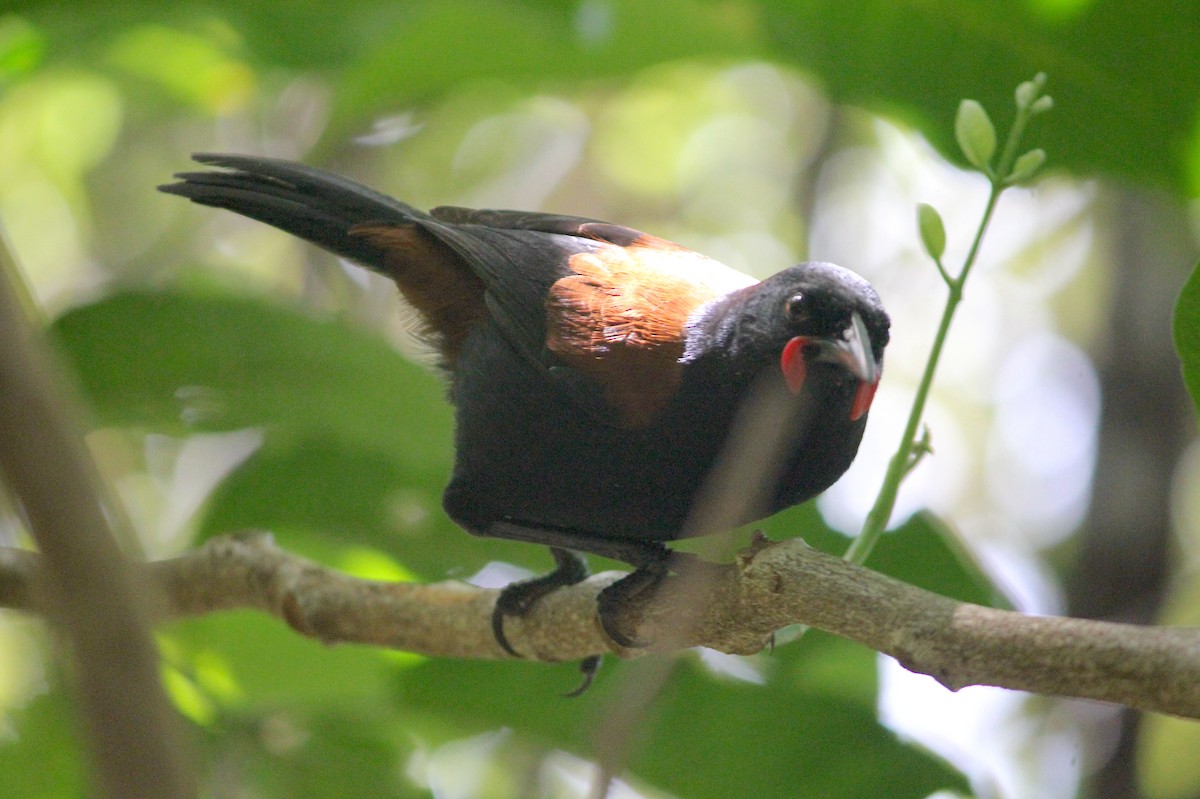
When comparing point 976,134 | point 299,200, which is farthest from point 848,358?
point 299,200

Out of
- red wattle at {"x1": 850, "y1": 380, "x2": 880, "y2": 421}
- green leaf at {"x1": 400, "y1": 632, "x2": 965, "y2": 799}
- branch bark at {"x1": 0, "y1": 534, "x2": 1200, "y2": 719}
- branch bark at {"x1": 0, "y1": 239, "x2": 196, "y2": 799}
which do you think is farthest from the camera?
green leaf at {"x1": 400, "y1": 632, "x2": 965, "y2": 799}

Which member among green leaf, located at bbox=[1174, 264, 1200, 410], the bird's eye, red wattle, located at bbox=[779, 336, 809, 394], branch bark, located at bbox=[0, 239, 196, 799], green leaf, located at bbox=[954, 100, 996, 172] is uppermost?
green leaf, located at bbox=[954, 100, 996, 172]

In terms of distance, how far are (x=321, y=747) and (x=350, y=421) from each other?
36.1 inches

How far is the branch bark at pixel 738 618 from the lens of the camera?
1564 mm

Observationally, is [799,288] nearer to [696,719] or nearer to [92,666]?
[696,719]

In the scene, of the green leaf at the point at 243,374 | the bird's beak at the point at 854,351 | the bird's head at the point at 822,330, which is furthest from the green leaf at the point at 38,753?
the bird's beak at the point at 854,351

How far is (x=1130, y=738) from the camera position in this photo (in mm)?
3678

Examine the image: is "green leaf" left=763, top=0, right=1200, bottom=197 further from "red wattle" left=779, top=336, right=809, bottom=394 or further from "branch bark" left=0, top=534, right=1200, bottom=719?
"branch bark" left=0, top=534, right=1200, bottom=719

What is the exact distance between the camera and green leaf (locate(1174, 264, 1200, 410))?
192 centimetres

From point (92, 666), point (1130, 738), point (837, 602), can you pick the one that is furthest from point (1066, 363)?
point (92, 666)

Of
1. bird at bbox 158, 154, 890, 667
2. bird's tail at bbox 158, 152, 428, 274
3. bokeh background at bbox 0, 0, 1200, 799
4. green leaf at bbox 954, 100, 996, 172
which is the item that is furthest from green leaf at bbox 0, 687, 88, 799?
green leaf at bbox 954, 100, 996, 172

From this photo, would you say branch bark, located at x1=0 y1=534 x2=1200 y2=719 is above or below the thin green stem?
below

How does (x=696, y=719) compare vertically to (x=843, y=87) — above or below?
below

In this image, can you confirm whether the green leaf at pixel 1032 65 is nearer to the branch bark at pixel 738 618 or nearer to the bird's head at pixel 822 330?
the bird's head at pixel 822 330
